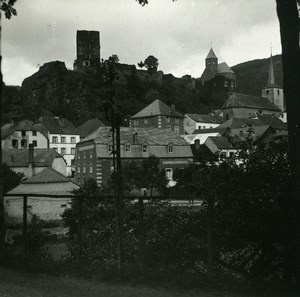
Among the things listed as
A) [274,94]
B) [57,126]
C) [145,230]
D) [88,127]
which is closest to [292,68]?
[145,230]

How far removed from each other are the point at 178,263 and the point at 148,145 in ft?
177

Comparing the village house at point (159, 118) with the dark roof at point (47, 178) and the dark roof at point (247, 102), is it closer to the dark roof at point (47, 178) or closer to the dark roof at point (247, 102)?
the dark roof at point (247, 102)

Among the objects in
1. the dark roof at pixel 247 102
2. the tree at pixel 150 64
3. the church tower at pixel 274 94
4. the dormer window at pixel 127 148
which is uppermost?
the tree at pixel 150 64

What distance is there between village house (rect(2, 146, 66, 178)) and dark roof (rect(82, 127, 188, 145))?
7.19 meters

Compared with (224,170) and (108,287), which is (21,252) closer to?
(108,287)

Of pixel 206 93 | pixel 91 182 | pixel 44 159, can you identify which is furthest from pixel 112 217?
pixel 206 93

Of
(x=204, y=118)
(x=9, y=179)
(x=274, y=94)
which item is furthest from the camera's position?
(x=274, y=94)

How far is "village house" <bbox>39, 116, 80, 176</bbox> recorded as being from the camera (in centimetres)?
8738

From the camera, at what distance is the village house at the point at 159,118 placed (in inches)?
4055

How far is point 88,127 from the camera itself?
96.6 meters

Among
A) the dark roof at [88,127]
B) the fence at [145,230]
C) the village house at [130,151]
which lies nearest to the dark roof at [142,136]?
the village house at [130,151]

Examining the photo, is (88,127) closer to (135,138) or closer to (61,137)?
(61,137)

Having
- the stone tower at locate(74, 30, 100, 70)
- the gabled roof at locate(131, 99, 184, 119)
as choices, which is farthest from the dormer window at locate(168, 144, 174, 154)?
the stone tower at locate(74, 30, 100, 70)

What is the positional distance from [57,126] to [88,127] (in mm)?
8511
